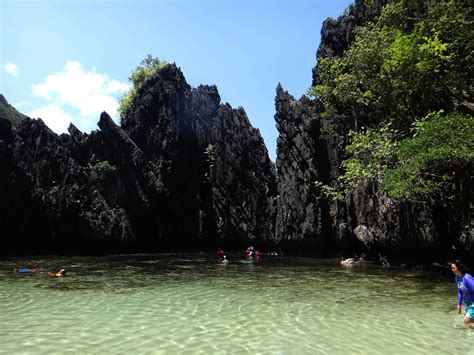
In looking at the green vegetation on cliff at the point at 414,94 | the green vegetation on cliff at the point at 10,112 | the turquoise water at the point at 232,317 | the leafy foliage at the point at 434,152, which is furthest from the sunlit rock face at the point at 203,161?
the turquoise water at the point at 232,317

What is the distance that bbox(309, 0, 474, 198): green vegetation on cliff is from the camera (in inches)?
785

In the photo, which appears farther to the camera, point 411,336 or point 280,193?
point 280,193

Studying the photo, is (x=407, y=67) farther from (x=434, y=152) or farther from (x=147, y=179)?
(x=147, y=179)

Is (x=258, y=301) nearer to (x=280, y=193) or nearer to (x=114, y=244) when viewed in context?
(x=280, y=193)

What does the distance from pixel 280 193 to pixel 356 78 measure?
17.9 metres

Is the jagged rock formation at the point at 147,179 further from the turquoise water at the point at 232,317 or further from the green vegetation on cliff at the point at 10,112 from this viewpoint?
the turquoise water at the point at 232,317

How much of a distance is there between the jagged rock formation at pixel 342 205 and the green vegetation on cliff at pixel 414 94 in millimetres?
3200

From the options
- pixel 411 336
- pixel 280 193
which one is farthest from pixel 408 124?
pixel 411 336

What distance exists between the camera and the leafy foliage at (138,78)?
60312 mm

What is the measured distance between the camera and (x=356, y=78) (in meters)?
34.2

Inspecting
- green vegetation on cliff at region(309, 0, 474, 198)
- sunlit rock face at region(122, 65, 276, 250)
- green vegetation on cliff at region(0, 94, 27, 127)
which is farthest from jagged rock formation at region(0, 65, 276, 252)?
green vegetation on cliff at region(0, 94, 27, 127)

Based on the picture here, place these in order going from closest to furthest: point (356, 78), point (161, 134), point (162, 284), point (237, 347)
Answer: point (237, 347) < point (162, 284) < point (356, 78) < point (161, 134)

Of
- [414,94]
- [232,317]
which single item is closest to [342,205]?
[414,94]

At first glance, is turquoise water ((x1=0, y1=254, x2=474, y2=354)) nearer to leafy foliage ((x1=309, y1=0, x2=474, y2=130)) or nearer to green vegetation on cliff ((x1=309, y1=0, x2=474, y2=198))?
green vegetation on cliff ((x1=309, y1=0, x2=474, y2=198))
